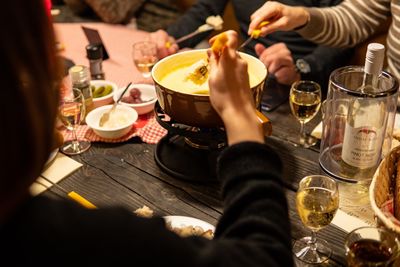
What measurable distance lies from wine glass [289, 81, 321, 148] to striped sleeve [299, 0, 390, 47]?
42cm

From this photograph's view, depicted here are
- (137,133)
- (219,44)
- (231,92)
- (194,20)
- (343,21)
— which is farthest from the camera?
(194,20)

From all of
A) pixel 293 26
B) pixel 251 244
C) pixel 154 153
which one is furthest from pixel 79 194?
pixel 293 26

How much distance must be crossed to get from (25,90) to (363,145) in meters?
0.86

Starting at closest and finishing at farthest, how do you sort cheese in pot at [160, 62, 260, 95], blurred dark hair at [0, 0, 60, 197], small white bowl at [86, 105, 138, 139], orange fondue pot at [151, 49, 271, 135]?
blurred dark hair at [0, 0, 60, 197] < orange fondue pot at [151, 49, 271, 135] < cheese in pot at [160, 62, 260, 95] < small white bowl at [86, 105, 138, 139]

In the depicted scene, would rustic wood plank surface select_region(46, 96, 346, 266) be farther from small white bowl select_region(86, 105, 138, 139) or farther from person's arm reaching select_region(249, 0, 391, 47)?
person's arm reaching select_region(249, 0, 391, 47)

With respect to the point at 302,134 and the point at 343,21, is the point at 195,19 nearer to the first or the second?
the point at 343,21

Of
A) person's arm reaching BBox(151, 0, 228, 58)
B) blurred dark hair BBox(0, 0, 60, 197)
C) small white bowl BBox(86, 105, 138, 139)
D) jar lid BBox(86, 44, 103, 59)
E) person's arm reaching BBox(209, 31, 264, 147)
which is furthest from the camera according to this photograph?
person's arm reaching BBox(151, 0, 228, 58)

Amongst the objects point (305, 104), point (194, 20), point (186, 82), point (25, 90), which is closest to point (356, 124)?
point (305, 104)

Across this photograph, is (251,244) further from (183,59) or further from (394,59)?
(394,59)

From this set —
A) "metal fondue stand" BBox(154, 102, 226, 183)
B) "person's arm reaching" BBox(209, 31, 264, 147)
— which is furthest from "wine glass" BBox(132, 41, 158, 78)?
"person's arm reaching" BBox(209, 31, 264, 147)

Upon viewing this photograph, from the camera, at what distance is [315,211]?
1021mm

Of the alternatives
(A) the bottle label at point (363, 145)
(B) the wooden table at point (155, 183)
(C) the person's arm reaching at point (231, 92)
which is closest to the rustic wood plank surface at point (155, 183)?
(B) the wooden table at point (155, 183)

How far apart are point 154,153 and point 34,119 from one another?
32.3 inches

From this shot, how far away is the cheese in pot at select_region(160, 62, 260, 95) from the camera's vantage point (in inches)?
52.7
